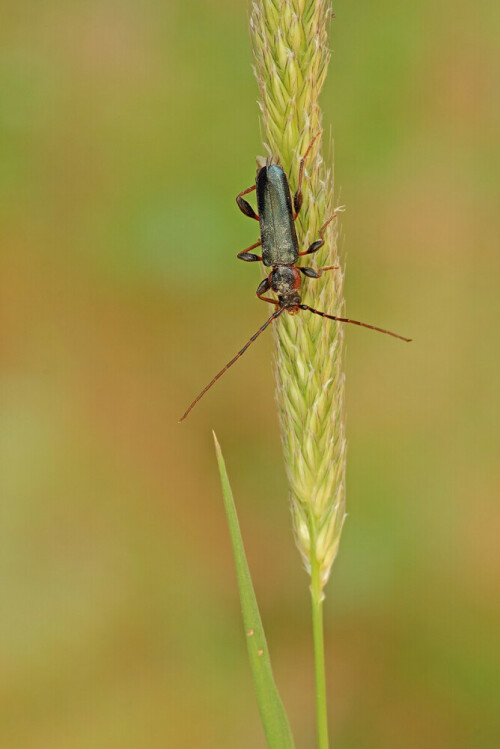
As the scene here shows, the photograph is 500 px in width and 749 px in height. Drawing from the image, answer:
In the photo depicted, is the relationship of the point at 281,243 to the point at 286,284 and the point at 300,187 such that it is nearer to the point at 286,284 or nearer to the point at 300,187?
the point at 286,284

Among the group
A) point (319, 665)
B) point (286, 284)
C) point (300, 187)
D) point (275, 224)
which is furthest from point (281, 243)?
point (319, 665)

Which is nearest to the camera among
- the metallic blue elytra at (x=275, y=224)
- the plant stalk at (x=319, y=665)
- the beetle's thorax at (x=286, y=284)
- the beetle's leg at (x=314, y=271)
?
the plant stalk at (x=319, y=665)

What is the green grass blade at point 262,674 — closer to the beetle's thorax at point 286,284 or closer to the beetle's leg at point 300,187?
the beetle's thorax at point 286,284

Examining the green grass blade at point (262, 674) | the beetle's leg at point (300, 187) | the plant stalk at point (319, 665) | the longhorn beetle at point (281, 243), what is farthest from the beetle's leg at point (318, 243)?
the plant stalk at point (319, 665)

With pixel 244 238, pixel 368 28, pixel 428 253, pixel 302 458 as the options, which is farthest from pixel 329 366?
pixel 368 28

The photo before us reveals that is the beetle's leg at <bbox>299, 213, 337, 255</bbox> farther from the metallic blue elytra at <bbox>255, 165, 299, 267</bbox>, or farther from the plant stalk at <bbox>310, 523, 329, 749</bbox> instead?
the plant stalk at <bbox>310, 523, 329, 749</bbox>

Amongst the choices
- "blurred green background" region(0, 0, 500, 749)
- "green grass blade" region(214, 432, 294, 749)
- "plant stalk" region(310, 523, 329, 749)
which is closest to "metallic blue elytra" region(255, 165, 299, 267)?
"green grass blade" region(214, 432, 294, 749)
